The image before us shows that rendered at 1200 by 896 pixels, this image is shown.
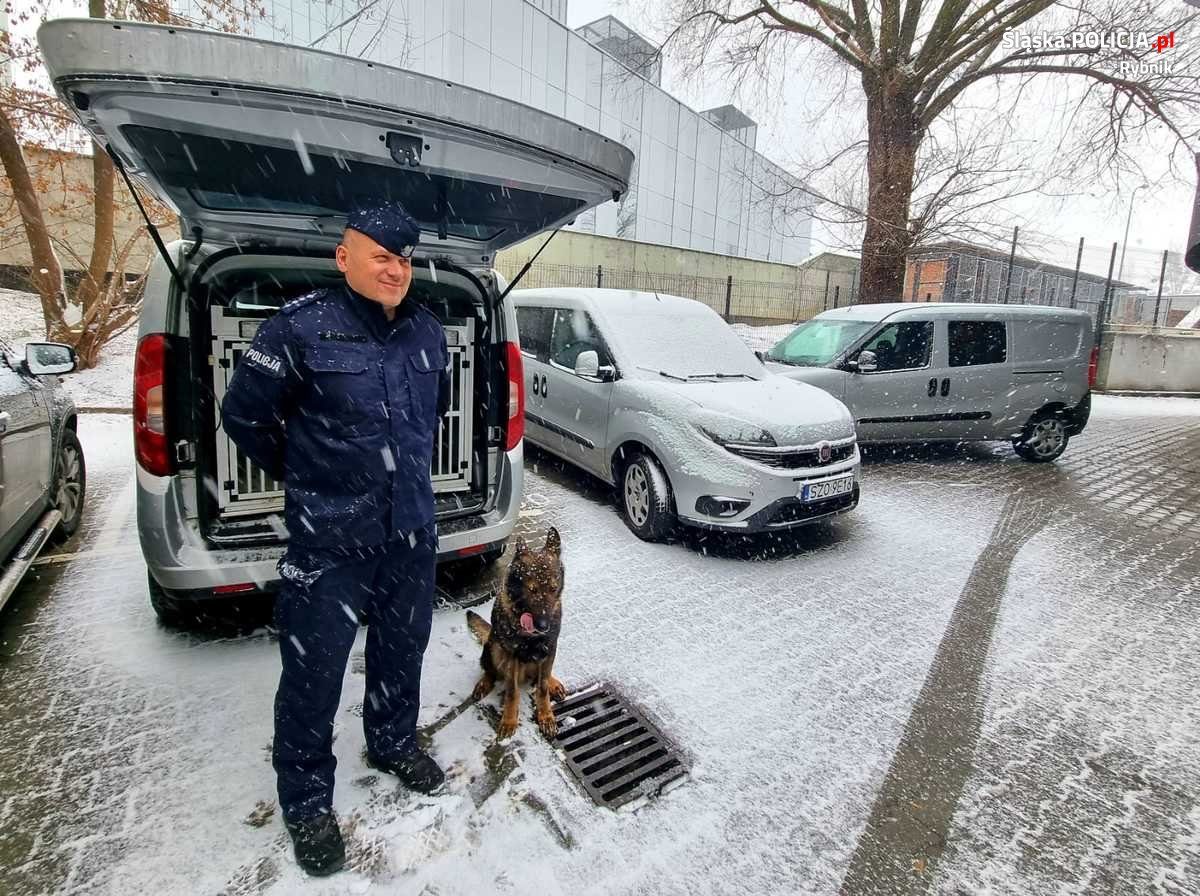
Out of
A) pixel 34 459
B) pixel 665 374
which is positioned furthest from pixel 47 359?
pixel 665 374

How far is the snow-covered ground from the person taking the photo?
8750 millimetres

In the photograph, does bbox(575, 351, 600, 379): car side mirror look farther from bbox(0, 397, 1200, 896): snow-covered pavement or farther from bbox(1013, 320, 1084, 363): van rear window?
bbox(1013, 320, 1084, 363): van rear window

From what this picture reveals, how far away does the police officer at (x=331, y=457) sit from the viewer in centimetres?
182

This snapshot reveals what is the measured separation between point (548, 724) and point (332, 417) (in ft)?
5.11

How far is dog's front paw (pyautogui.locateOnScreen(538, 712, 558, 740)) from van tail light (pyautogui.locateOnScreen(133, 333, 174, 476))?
189cm

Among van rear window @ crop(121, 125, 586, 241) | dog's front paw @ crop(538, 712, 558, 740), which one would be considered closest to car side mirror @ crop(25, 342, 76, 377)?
van rear window @ crop(121, 125, 586, 241)

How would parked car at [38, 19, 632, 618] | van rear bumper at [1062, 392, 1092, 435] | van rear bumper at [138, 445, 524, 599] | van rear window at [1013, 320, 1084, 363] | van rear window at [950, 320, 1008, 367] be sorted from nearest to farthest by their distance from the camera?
parked car at [38, 19, 632, 618] < van rear bumper at [138, 445, 524, 599] < van rear window at [950, 320, 1008, 367] < van rear window at [1013, 320, 1084, 363] < van rear bumper at [1062, 392, 1092, 435]

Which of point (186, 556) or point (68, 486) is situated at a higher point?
point (186, 556)

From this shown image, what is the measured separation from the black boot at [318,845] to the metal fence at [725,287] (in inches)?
526

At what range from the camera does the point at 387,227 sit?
6.00ft

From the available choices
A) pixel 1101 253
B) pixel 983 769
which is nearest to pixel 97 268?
pixel 983 769

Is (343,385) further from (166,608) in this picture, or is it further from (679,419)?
(679,419)

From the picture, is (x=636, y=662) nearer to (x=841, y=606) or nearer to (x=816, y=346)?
(x=841, y=606)

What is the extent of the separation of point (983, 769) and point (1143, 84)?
1555 centimetres
